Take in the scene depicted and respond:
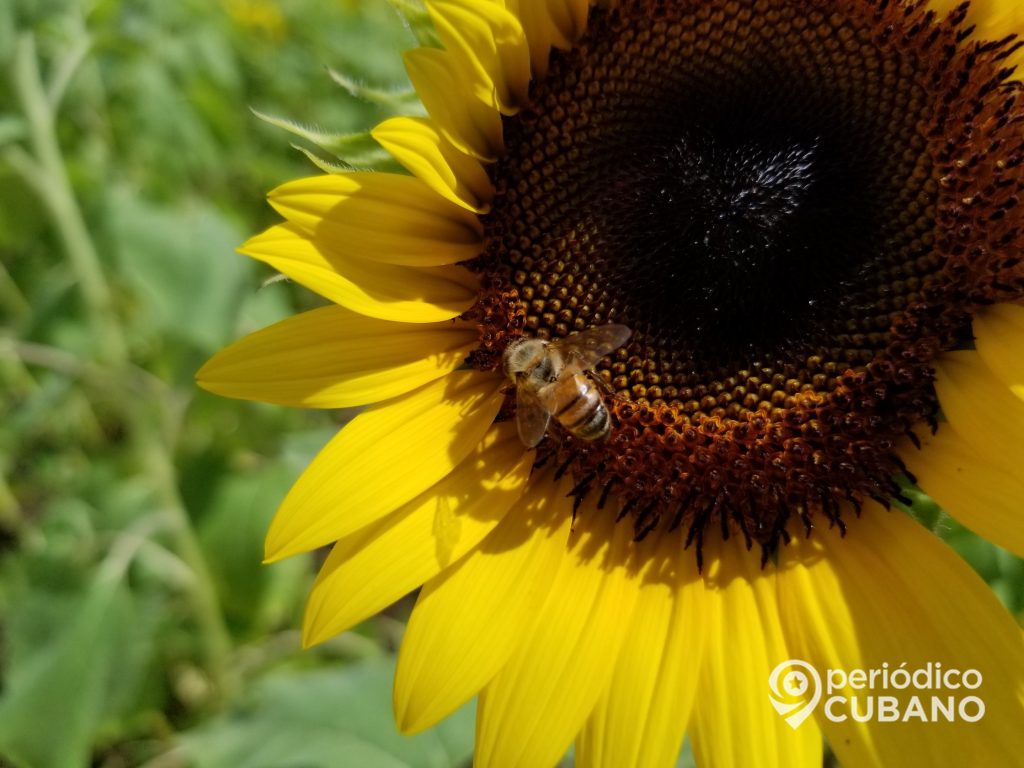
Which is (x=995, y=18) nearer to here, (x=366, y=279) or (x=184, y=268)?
(x=366, y=279)

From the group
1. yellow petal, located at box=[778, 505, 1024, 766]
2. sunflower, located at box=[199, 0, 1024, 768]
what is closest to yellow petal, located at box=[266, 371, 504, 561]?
sunflower, located at box=[199, 0, 1024, 768]

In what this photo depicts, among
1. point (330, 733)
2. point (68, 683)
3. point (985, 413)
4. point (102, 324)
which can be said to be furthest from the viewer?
point (102, 324)

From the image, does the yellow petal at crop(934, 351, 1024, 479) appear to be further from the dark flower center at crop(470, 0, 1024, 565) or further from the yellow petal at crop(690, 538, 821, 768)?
the yellow petal at crop(690, 538, 821, 768)

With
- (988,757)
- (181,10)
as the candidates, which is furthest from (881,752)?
(181,10)

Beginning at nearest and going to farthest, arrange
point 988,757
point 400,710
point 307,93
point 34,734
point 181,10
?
point 988,757, point 400,710, point 34,734, point 181,10, point 307,93

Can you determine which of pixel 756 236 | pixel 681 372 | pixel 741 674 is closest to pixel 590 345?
pixel 681 372

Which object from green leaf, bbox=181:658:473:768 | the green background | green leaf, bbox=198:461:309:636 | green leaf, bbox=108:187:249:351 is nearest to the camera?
green leaf, bbox=181:658:473:768

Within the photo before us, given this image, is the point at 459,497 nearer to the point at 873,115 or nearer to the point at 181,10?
the point at 873,115
